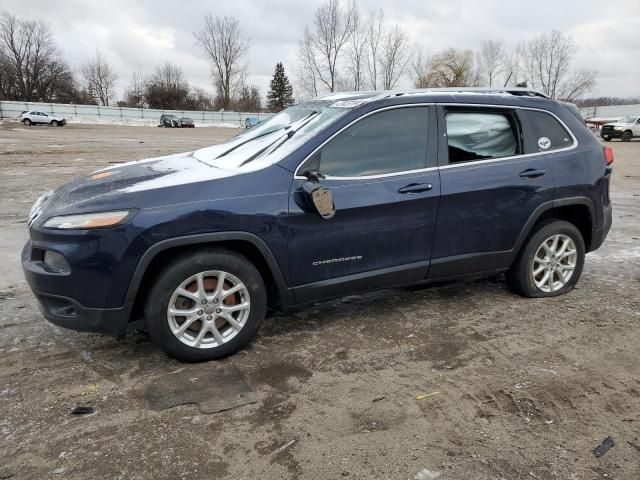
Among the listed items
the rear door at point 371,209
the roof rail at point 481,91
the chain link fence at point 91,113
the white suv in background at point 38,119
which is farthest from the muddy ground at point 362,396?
the chain link fence at point 91,113

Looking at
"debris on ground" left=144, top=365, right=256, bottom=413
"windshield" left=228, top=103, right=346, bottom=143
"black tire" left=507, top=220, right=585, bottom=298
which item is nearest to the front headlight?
"debris on ground" left=144, top=365, right=256, bottom=413

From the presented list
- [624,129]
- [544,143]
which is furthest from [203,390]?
[624,129]

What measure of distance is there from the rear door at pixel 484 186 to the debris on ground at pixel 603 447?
1.70 metres

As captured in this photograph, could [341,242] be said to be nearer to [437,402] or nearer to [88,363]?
[437,402]

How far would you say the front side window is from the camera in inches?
143

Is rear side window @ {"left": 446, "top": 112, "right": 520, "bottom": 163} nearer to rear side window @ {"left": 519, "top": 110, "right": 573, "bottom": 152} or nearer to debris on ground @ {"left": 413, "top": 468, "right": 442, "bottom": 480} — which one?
rear side window @ {"left": 519, "top": 110, "right": 573, "bottom": 152}

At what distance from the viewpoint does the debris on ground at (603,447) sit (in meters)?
2.52

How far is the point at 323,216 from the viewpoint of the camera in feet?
11.4

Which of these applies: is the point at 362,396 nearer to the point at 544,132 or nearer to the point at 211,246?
the point at 211,246

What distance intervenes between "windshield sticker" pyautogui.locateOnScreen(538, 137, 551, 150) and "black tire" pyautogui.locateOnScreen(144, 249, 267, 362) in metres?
2.69

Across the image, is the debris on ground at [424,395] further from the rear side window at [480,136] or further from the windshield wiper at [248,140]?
the windshield wiper at [248,140]

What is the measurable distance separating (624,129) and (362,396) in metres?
36.6

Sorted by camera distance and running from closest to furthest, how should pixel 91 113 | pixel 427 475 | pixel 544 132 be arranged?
pixel 427 475 → pixel 544 132 → pixel 91 113

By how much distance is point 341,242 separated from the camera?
Answer: 142 inches
